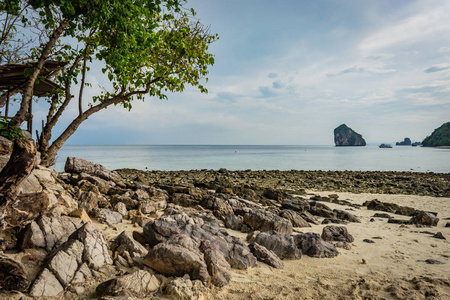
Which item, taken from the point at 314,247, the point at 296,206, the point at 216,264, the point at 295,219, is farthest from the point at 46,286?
the point at 296,206

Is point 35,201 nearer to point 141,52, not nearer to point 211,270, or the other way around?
point 211,270

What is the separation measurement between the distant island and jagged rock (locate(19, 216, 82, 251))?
181m

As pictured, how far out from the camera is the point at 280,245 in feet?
20.9

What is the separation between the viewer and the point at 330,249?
675 centimetres

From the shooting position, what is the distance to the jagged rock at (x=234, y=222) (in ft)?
27.7

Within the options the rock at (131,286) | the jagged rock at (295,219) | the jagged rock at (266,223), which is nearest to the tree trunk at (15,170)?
the rock at (131,286)

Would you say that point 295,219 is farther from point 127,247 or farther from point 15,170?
point 15,170

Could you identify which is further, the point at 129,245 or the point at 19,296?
the point at 129,245

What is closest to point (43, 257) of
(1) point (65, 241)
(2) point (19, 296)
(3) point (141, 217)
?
(1) point (65, 241)

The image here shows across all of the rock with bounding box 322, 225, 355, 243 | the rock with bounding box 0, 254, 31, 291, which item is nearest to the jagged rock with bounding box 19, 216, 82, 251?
the rock with bounding box 0, 254, 31, 291

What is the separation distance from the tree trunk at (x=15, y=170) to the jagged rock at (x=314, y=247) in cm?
583

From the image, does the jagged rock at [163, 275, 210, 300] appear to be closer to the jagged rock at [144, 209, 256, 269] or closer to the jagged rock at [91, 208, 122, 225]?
the jagged rock at [144, 209, 256, 269]

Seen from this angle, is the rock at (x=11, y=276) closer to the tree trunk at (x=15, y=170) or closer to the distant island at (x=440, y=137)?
the tree trunk at (x=15, y=170)

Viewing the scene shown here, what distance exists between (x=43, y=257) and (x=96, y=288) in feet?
3.59
